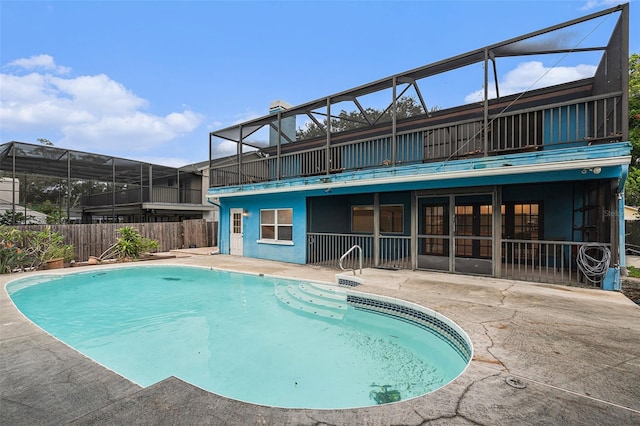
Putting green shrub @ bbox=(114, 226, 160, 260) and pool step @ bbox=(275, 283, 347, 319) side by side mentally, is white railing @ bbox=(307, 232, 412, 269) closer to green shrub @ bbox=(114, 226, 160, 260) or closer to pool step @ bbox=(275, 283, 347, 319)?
pool step @ bbox=(275, 283, 347, 319)

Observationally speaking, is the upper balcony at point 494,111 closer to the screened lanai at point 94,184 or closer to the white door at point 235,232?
the white door at point 235,232

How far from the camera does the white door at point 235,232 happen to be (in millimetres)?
13023

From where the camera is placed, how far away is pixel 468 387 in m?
2.43

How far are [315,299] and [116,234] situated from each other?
1037 centimetres

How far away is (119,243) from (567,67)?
15.5 m

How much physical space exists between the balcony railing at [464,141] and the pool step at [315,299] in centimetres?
381

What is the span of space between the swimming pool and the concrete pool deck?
24.7 inches

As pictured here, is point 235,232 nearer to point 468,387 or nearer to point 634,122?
point 468,387

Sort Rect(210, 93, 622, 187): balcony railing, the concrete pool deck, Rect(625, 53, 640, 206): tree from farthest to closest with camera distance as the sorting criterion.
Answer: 1. Rect(625, 53, 640, 206): tree
2. Rect(210, 93, 622, 187): balcony railing
3. the concrete pool deck

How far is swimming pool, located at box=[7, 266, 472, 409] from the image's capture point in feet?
10.7

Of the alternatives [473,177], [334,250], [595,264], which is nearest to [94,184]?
[334,250]

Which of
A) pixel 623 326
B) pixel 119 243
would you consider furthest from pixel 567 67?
pixel 119 243

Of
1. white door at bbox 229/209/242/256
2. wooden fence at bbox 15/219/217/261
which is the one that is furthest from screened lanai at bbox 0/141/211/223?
white door at bbox 229/209/242/256

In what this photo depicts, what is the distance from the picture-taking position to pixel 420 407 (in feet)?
7.04
